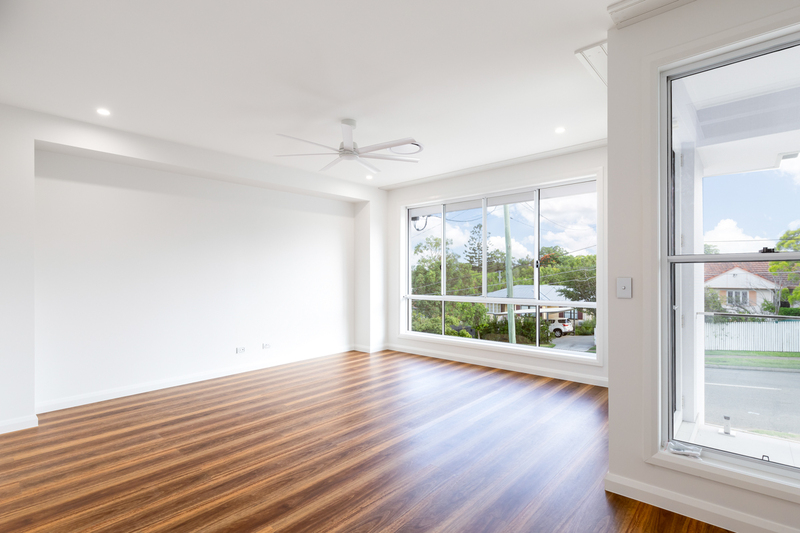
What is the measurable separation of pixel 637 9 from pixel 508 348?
4132 millimetres

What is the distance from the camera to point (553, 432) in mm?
3309

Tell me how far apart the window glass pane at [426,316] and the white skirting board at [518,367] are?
0.40 meters

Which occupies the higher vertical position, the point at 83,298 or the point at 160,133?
the point at 160,133

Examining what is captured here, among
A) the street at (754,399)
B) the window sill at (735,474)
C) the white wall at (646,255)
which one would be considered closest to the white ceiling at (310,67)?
the white wall at (646,255)

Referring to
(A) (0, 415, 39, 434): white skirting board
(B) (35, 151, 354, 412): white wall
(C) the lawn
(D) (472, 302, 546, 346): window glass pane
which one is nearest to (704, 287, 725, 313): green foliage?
(C) the lawn

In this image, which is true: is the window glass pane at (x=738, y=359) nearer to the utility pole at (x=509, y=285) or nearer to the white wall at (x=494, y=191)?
the white wall at (x=494, y=191)

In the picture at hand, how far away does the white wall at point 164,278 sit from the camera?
4.06m

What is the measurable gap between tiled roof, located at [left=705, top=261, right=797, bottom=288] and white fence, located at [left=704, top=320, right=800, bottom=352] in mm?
206

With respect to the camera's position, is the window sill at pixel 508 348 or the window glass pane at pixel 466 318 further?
the window glass pane at pixel 466 318

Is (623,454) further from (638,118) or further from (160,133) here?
(160,133)

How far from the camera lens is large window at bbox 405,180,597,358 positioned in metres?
5.09

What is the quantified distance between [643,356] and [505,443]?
132 centimetres

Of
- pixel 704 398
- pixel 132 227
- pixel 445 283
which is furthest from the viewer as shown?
pixel 445 283

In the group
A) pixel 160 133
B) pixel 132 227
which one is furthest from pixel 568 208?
pixel 132 227
